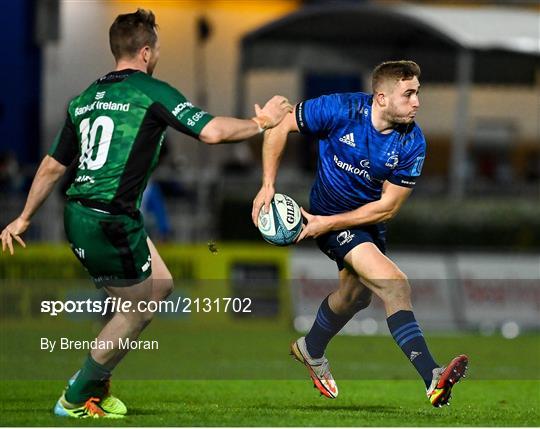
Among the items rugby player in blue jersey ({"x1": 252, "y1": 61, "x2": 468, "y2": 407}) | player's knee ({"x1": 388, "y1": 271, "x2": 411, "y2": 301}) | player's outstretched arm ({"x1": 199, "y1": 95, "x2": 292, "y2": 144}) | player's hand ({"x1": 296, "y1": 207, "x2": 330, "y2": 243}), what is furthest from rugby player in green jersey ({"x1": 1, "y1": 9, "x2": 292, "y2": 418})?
player's knee ({"x1": 388, "y1": 271, "x2": 411, "y2": 301})

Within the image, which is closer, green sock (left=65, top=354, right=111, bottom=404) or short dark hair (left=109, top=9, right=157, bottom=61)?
short dark hair (left=109, top=9, right=157, bottom=61)

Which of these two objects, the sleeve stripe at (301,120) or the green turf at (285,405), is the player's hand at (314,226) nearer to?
the sleeve stripe at (301,120)

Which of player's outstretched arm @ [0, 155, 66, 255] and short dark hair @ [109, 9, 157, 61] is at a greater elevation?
short dark hair @ [109, 9, 157, 61]

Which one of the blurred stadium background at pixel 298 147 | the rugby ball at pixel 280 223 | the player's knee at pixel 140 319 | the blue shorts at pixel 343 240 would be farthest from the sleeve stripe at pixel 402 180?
the blurred stadium background at pixel 298 147

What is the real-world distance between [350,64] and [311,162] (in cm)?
230

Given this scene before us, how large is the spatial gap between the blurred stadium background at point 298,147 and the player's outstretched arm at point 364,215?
6942 mm

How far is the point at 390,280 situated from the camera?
10.9 m

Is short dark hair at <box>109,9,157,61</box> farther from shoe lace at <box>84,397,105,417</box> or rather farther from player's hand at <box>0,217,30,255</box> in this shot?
shoe lace at <box>84,397,105,417</box>

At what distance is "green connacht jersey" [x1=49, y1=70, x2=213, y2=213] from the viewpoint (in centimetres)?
1016

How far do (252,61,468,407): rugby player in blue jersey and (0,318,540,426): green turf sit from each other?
0.88 metres

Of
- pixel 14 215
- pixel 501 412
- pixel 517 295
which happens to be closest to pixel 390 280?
pixel 501 412

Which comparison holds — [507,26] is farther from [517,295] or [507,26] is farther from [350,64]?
[517,295]

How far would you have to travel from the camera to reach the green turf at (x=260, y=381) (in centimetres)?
1092

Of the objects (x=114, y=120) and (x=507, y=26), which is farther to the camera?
(x=507, y=26)
